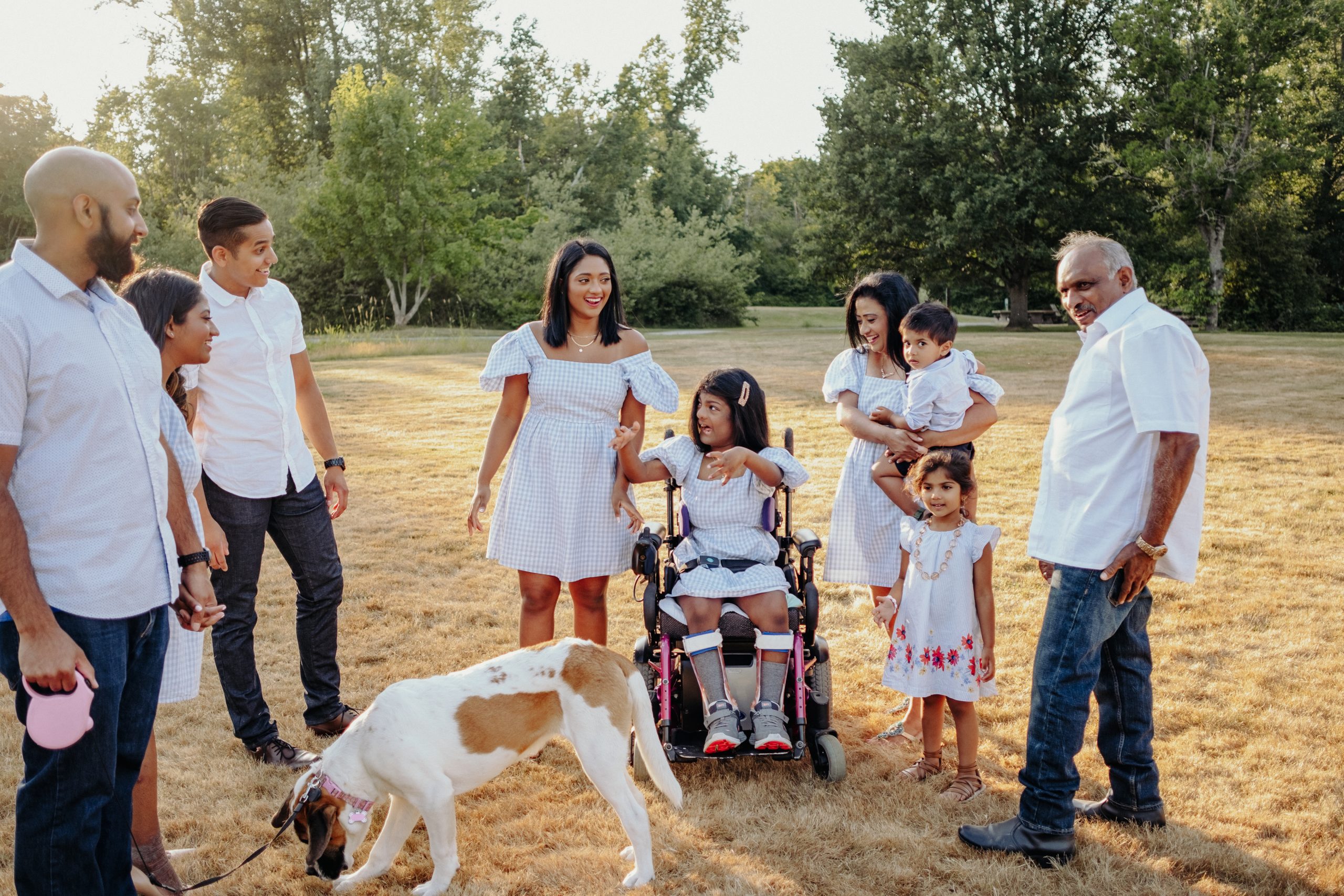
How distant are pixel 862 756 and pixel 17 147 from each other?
119 ft

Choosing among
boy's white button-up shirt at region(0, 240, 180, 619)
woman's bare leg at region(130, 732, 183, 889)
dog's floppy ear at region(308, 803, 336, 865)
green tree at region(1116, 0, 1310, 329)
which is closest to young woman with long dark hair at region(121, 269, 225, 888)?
woman's bare leg at region(130, 732, 183, 889)

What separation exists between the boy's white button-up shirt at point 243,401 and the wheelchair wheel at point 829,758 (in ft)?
7.25

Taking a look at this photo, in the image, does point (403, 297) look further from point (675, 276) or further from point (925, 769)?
point (925, 769)

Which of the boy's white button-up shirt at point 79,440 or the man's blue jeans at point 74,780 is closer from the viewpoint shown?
the boy's white button-up shirt at point 79,440

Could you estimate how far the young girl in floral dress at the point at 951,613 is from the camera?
3.44 m

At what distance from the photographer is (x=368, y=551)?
6902mm

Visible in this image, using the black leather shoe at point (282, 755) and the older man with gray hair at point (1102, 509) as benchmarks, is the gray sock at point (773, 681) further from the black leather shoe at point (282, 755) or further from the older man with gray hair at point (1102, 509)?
the black leather shoe at point (282, 755)

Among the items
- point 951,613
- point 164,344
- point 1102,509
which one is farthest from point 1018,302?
point 164,344

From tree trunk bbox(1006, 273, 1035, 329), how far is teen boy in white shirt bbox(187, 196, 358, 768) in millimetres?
26846

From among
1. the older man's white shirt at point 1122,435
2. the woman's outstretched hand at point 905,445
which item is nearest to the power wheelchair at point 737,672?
the woman's outstretched hand at point 905,445

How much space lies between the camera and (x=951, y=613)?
3477 millimetres

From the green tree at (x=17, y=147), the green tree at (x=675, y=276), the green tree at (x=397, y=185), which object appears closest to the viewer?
the green tree at (x=397, y=185)

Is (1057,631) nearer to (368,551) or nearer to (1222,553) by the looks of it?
(1222,553)

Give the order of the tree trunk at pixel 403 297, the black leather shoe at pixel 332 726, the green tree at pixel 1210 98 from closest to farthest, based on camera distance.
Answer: the black leather shoe at pixel 332 726 < the green tree at pixel 1210 98 < the tree trunk at pixel 403 297
